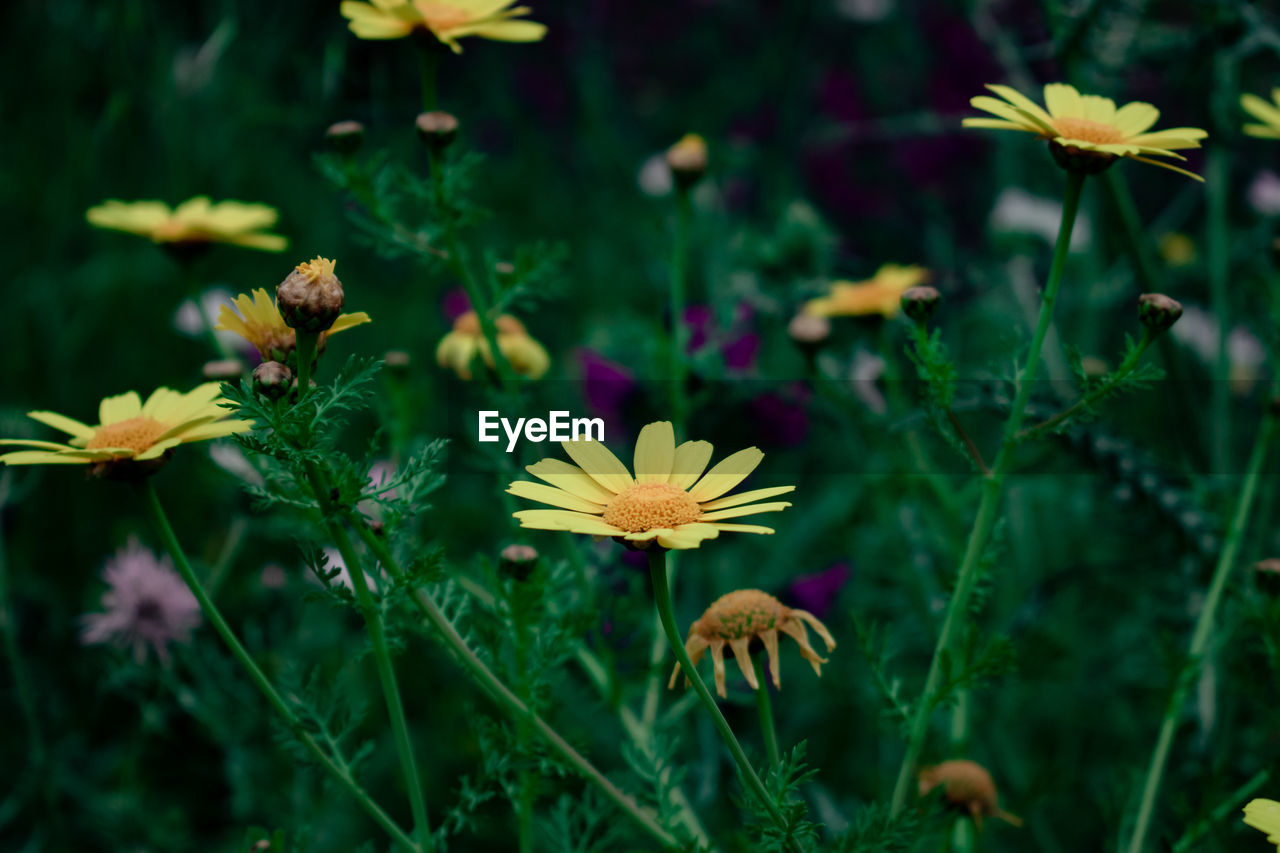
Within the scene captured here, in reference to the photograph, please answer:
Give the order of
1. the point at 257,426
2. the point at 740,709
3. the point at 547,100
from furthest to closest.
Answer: the point at 547,100, the point at 740,709, the point at 257,426

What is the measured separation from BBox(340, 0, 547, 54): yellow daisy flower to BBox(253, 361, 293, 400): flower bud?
0.39 meters

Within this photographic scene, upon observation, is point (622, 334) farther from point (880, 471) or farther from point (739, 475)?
point (739, 475)

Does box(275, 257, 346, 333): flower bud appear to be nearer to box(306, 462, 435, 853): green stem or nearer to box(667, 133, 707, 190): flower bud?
box(306, 462, 435, 853): green stem

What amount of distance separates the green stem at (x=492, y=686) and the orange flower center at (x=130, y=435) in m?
0.18

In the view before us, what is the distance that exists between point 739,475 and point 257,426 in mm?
319

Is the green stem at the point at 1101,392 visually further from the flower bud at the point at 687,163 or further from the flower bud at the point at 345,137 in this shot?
the flower bud at the point at 345,137

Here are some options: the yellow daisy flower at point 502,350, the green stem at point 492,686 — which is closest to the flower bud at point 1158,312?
the green stem at point 492,686

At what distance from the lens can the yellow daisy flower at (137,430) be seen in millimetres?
655

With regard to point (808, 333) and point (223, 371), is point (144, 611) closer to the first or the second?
point (223, 371)

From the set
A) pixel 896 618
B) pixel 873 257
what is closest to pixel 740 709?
pixel 896 618

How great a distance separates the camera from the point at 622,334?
1.56m

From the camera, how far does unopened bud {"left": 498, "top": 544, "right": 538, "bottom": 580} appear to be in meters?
0.75

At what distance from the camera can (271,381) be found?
0.60 metres

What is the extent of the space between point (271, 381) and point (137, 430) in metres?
0.20
